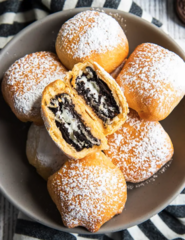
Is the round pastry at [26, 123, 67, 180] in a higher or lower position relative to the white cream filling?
lower

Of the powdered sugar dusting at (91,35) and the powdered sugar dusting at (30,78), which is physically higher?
the powdered sugar dusting at (91,35)

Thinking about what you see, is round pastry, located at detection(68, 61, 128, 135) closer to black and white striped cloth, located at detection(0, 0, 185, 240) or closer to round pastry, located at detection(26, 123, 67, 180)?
round pastry, located at detection(26, 123, 67, 180)

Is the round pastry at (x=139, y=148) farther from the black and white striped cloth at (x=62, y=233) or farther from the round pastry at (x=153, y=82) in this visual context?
the black and white striped cloth at (x=62, y=233)

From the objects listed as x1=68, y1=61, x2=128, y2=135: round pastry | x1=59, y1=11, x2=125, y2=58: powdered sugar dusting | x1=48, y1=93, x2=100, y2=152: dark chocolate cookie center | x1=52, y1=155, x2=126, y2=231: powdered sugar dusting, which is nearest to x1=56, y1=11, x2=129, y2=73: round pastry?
→ x1=59, y1=11, x2=125, y2=58: powdered sugar dusting

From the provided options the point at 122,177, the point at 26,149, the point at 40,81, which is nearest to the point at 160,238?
the point at 122,177

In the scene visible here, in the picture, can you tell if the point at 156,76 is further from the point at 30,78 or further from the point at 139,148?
the point at 30,78

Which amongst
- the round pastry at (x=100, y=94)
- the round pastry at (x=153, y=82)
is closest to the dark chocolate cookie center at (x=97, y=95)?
the round pastry at (x=100, y=94)
